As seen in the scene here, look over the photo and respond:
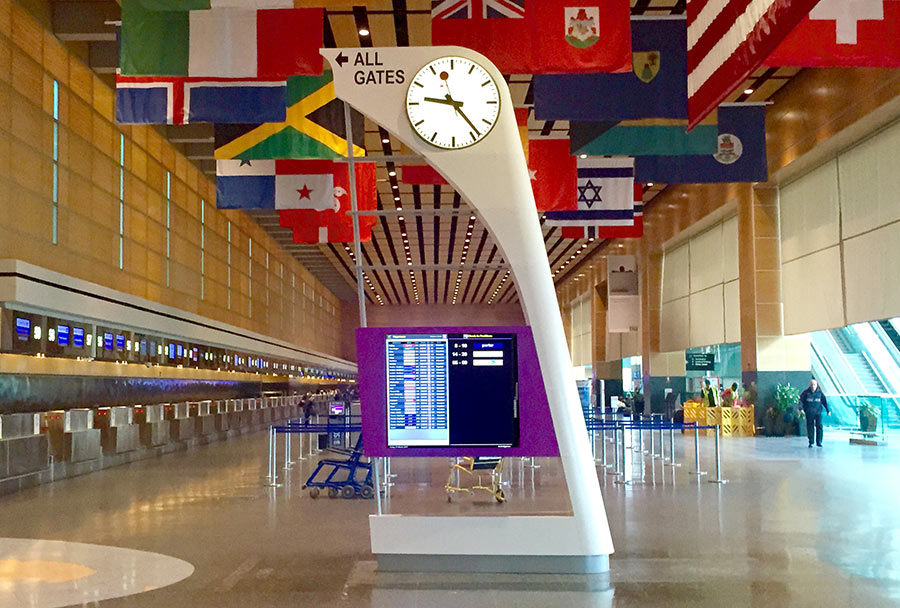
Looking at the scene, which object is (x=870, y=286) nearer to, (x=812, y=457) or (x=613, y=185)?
(x=812, y=457)

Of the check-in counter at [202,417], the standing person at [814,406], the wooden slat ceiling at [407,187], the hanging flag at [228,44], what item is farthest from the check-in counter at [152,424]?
the standing person at [814,406]

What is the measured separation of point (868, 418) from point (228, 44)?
2088cm

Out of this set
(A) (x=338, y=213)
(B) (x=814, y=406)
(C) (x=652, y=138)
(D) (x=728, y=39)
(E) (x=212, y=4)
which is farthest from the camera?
(B) (x=814, y=406)

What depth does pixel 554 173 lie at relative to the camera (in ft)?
55.8

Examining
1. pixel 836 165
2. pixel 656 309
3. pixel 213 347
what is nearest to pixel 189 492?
pixel 213 347

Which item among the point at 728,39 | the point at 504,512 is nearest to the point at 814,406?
the point at 728,39

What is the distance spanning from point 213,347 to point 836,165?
1798 cm

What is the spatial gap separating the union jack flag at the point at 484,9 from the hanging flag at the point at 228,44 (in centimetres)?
148

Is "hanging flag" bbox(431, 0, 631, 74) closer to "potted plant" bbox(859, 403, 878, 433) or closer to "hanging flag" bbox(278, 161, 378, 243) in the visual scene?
"hanging flag" bbox(278, 161, 378, 243)

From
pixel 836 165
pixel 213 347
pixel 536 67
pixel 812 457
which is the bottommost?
pixel 812 457

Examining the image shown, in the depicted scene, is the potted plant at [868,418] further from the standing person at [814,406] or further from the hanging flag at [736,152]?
the hanging flag at [736,152]

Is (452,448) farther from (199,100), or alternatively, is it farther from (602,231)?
(602,231)

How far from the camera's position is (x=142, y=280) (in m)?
22.0

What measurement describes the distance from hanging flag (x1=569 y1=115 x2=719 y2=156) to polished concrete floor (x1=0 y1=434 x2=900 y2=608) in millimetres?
5111
